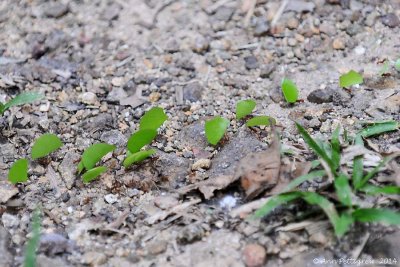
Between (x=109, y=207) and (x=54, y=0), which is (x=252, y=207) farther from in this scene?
(x=54, y=0)

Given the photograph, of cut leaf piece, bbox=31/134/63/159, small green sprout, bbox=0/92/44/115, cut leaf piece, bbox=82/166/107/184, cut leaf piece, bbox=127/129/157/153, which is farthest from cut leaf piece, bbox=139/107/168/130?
small green sprout, bbox=0/92/44/115

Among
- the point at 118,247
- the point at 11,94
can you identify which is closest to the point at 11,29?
the point at 11,94

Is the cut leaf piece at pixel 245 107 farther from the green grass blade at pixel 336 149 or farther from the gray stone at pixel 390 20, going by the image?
the gray stone at pixel 390 20

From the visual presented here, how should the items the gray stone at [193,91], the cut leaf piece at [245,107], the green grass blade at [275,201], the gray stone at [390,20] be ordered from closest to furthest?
the green grass blade at [275,201] < the cut leaf piece at [245,107] < the gray stone at [193,91] < the gray stone at [390,20]

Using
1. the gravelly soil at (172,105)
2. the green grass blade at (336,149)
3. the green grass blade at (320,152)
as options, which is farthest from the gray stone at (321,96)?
the green grass blade at (320,152)

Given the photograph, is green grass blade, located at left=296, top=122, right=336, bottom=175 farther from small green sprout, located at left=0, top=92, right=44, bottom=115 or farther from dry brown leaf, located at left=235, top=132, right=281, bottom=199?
small green sprout, located at left=0, top=92, right=44, bottom=115

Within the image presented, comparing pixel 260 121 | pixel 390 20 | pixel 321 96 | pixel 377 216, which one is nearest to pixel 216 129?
pixel 260 121
